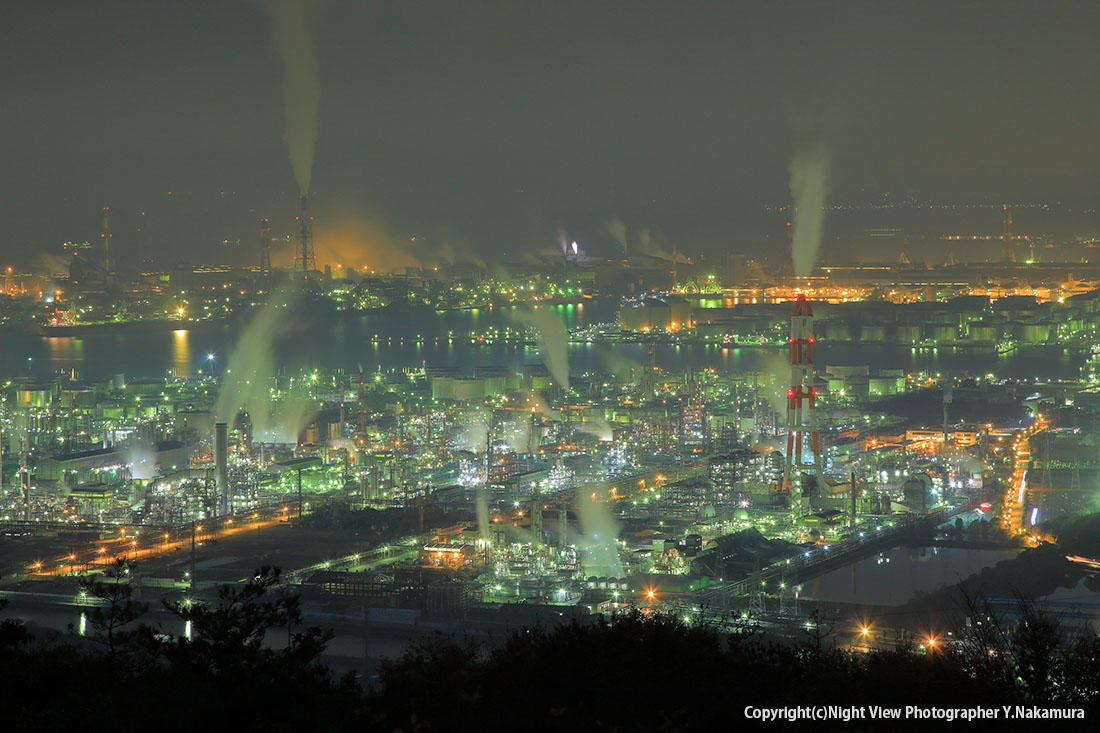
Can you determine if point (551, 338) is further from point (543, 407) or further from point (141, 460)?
point (141, 460)

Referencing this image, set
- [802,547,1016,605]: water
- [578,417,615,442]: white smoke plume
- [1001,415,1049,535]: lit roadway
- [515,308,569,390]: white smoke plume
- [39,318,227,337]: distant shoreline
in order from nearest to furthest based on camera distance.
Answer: [802,547,1016,605]: water
[1001,415,1049,535]: lit roadway
[578,417,615,442]: white smoke plume
[515,308,569,390]: white smoke plume
[39,318,227,337]: distant shoreline

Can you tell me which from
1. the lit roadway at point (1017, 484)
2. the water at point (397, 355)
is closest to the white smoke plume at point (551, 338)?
the water at point (397, 355)

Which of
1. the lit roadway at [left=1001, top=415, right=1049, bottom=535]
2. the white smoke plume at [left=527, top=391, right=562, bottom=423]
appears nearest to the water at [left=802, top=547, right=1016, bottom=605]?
the lit roadway at [left=1001, top=415, right=1049, bottom=535]

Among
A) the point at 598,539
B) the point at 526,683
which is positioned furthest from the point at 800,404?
the point at 526,683

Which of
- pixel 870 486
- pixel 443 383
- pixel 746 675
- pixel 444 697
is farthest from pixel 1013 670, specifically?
pixel 443 383

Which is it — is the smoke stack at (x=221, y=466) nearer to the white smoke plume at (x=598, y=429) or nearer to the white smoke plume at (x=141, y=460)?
the white smoke plume at (x=141, y=460)

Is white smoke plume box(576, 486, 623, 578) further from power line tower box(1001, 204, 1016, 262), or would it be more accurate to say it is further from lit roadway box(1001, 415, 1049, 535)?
power line tower box(1001, 204, 1016, 262)

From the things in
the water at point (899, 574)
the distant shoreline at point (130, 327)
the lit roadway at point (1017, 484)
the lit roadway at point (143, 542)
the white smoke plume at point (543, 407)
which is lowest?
the water at point (899, 574)
